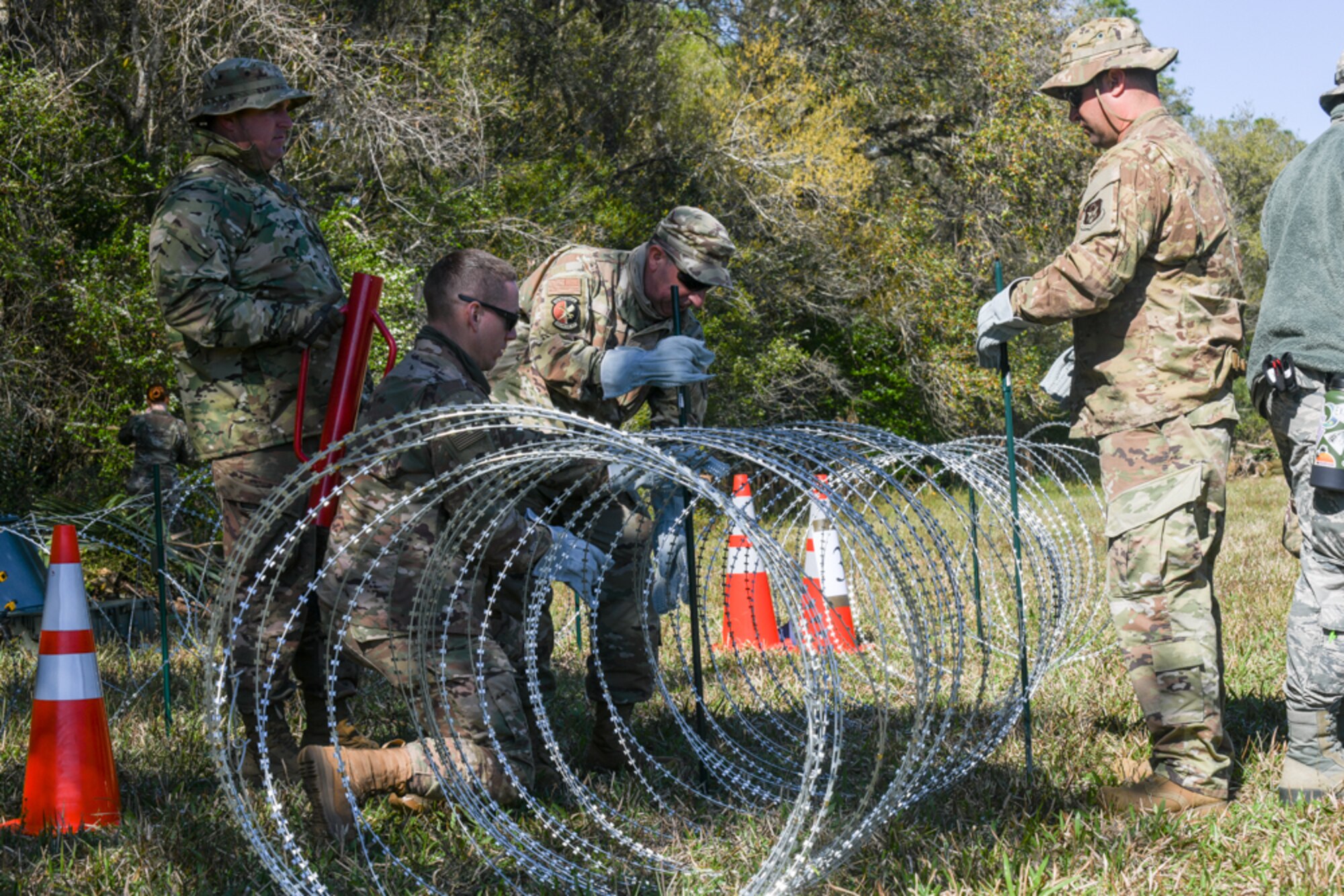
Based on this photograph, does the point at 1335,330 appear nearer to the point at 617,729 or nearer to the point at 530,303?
A: the point at 617,729

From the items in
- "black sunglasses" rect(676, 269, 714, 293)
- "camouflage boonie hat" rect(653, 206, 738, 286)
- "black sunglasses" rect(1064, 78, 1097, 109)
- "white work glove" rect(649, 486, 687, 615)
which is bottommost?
"white work glove" rect(649, 486, 687, 615)

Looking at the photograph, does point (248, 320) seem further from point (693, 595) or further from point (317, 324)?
point (693, 595)

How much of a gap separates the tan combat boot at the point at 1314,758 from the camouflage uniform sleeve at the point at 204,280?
11.3ft

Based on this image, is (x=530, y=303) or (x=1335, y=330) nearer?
(x=1335, y=330)

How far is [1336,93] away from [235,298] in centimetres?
357

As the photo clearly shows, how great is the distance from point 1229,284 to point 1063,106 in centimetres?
1689

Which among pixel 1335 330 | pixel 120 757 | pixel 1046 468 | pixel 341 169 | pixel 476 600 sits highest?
pixel 341 169

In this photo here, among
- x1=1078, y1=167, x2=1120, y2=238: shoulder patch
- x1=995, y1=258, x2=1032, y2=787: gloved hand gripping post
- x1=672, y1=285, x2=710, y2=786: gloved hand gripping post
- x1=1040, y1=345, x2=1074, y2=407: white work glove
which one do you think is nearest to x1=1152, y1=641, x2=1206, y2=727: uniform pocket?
x1=995, y1=258, x2=1032, y2=787: gloved hand gripping post

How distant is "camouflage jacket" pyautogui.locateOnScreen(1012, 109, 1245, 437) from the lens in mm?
3764

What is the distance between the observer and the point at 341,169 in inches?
479

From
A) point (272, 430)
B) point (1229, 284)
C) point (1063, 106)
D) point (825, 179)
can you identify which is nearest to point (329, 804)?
point (272, 430)

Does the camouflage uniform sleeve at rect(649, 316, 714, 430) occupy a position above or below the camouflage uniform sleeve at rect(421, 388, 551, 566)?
above

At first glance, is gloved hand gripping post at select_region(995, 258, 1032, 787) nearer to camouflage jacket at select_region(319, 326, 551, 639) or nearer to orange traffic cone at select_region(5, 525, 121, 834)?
camouflage jacket at select_region(319, 326, 551, 639)

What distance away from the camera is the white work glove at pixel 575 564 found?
14.0 ft
